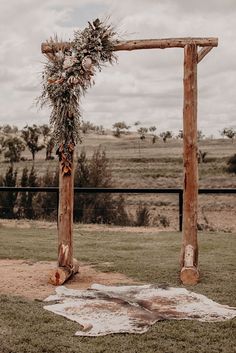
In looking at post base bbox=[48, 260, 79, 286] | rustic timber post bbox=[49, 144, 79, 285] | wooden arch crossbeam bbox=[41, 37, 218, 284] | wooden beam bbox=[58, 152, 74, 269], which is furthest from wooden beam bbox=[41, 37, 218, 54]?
post base bbox=[48, 260, 79, 286]

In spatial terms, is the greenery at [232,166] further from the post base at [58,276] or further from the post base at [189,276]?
the post base at [58,276]

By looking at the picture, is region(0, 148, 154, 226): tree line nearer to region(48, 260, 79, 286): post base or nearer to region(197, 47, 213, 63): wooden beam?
region(48, 260, 79, 286): post base

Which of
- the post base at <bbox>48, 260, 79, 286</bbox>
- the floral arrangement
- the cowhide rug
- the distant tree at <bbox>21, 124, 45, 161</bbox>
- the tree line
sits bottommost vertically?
the cowhide rug

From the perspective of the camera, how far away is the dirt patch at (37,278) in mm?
6344

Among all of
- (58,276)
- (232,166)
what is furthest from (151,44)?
(232,166)

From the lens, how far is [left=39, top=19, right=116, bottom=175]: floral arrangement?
7141mm

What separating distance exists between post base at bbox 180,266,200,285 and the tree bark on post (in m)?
0.31

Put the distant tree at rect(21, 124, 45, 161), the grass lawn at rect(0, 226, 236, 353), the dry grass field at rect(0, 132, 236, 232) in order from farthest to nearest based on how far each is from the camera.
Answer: the distant tree at rect(21, 124, 45, 161) → the dry grass field at rect(0, 132, 236, 232) → the grass lawn at rect(0, 226, 236, 353)

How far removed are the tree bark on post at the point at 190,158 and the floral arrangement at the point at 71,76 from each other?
40.4 inches

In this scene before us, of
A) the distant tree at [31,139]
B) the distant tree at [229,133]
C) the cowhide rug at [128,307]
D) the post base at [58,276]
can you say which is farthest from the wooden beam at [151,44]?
the distant tree at [229,133]

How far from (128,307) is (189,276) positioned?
1352 millimetres

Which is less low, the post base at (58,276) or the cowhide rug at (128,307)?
the post base at (58,276)

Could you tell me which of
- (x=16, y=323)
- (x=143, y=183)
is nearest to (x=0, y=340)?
(x=16, y=323)

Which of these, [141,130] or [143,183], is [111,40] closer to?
[143,183]
